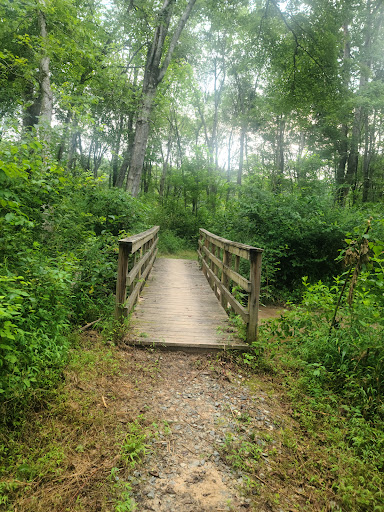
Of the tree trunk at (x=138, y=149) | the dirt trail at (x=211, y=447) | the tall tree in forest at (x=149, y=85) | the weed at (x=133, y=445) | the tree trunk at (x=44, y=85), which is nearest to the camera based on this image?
the dirt trail at (x=211, y=447)

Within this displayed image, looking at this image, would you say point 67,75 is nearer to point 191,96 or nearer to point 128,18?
point 128,18

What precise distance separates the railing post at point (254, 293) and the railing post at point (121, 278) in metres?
1.66

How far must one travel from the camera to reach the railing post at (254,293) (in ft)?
12.6

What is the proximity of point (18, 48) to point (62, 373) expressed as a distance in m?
16.1

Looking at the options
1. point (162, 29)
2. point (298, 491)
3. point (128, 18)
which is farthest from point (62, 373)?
point (128, 18)

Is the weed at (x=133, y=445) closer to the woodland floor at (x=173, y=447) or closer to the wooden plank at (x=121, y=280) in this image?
the woodland floor at (x=173, y=447)

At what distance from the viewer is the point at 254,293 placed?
12.7ft

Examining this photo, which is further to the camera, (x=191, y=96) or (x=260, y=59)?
(x=191, y=96)

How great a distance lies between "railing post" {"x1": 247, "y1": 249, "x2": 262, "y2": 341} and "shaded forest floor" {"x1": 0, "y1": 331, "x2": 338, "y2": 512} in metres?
Result: 0.75

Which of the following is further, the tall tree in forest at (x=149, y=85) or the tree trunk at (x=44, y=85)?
the tall tree in forest at (x=149, y=85)

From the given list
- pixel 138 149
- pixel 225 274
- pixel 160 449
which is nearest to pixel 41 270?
pixel 160 449

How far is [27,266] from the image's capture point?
3338 mm

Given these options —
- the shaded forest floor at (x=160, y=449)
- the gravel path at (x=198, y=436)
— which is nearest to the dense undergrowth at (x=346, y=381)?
the shaded forest floor at (x=160, y=449)

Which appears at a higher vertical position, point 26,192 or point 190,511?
point 26,192
